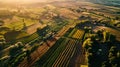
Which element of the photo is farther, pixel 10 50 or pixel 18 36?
pixel 18 36

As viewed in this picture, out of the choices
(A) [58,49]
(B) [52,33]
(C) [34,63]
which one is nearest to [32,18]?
(B) [52,33]

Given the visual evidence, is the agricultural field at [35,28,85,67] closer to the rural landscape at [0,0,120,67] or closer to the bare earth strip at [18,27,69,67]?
the rural landscape at [0,0,120,67]

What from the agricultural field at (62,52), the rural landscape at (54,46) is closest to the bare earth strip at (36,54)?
the rural landscape at (54,46)

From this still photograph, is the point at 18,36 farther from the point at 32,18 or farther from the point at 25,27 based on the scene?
the point at 32,18

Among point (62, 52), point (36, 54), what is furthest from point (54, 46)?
point (36, 54)

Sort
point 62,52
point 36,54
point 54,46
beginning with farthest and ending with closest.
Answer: point 54,46
point 62,52
point 36,54

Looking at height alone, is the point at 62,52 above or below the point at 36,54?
below

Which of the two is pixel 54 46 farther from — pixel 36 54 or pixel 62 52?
pixel 36 54

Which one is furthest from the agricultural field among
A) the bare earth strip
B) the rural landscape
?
the bare earth strip

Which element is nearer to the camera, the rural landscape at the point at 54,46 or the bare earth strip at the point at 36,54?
the bare earth strip at the point at 36,54

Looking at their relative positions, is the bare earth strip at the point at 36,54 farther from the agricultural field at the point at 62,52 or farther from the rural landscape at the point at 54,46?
the agricultural field at the point at 62,52

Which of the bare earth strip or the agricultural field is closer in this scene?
the bare earth strip
